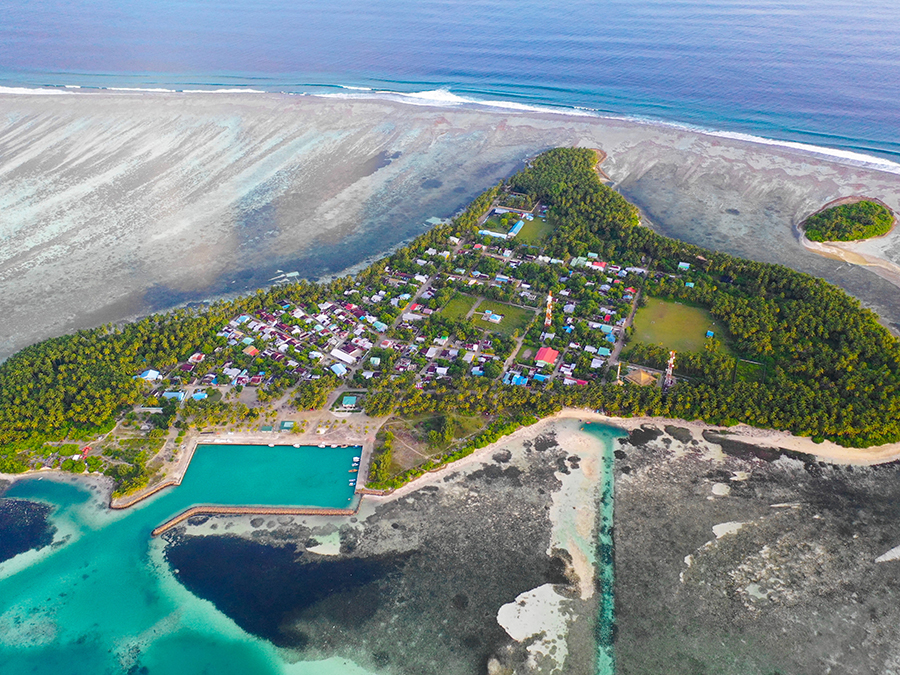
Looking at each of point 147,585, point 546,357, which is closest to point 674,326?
point 546,357

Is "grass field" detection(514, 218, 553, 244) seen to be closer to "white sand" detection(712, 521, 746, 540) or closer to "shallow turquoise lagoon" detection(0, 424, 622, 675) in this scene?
"shallow turquoise lagoon" detection(0, 424, 622, 675)

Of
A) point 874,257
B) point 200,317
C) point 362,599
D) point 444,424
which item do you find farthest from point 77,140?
point 874,257

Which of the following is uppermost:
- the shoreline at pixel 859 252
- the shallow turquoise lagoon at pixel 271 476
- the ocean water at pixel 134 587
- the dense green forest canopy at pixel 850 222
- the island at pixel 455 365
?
the dense green forest canopy at pixel 850 222

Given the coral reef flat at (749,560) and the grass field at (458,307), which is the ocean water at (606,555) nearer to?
the coral reef flat at (749,560)

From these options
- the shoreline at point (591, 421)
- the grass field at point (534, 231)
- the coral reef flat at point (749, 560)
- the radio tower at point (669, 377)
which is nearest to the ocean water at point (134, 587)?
the shoreline at point (591, 421)

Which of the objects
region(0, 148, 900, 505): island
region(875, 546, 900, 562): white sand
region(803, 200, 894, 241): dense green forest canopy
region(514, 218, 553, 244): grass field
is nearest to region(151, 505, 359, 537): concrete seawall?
region(0, 148, 900, 505): island
